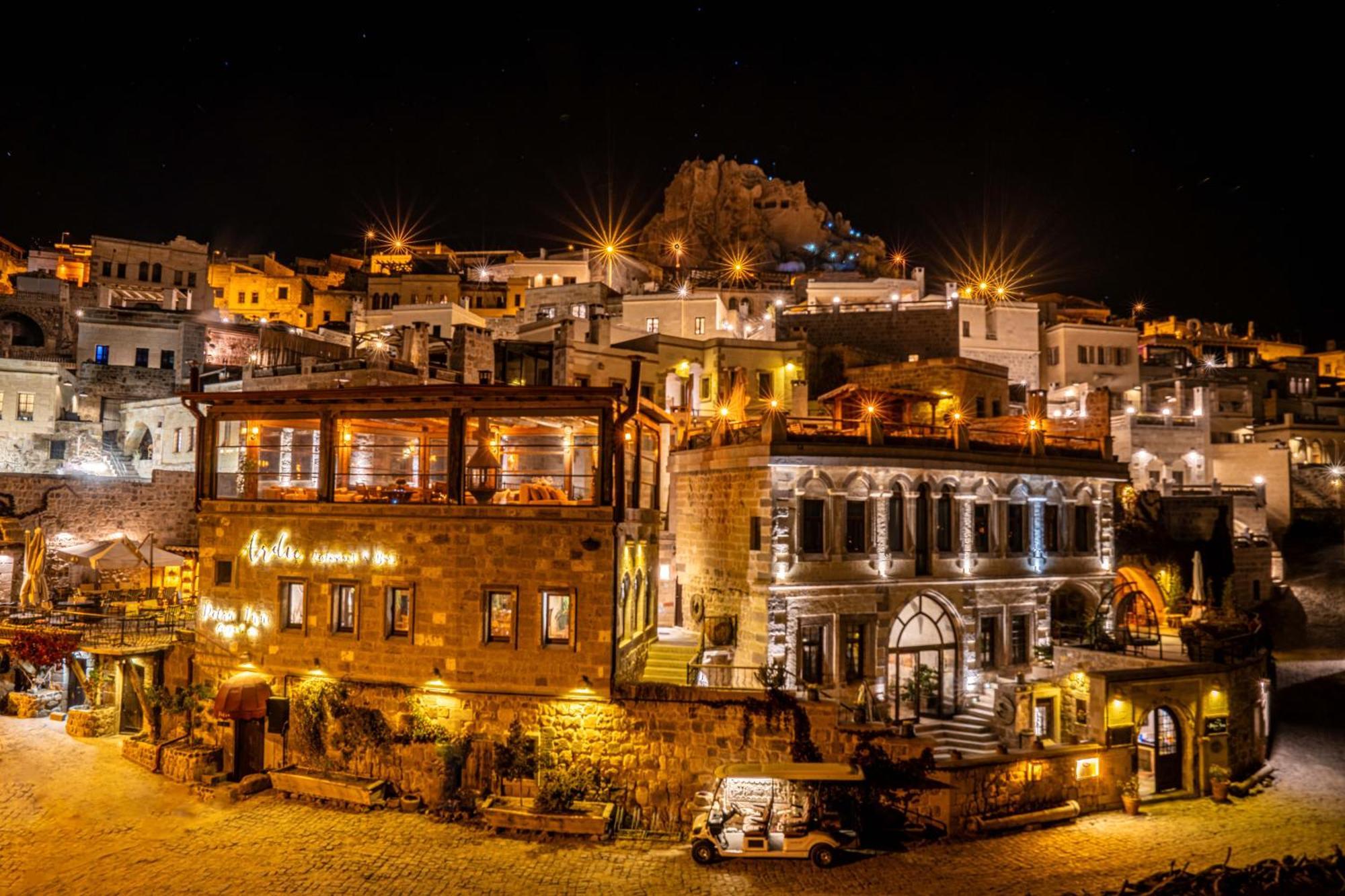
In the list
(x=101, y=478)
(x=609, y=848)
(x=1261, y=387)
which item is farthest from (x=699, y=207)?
(x=609, y=848)

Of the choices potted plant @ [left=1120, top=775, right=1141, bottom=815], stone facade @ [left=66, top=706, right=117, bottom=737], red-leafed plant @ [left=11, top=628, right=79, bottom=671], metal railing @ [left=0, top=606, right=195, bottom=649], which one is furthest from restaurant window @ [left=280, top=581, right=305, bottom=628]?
potted plant @ [left=1120, top=775, right=1141, bottom=815]

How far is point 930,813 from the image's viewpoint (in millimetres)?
16422

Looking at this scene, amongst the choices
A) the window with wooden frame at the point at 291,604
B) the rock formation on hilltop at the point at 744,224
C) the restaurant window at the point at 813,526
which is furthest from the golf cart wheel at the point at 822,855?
the rock formation on hilltop at the point at 744,224

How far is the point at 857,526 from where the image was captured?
21.3m

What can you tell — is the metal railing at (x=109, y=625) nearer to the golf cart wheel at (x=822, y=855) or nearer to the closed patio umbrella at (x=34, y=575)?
the closed patio umbrella at (x=34, y=575)

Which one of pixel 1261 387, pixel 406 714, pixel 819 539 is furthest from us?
pixel 1261 387

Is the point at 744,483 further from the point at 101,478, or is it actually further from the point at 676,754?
the point at 101,478

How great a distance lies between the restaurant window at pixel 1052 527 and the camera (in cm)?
2441

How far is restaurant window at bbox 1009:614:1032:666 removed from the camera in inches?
910

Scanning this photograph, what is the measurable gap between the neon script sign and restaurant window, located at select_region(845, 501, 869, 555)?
1484cm

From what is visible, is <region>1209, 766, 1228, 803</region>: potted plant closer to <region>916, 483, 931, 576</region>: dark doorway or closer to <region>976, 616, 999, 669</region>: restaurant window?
<region>976, 616, 999, 669</region>: restaurant window

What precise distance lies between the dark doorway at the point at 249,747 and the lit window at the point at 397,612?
3675mm

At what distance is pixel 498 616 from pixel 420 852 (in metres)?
4.81

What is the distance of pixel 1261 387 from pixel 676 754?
55.5 m
